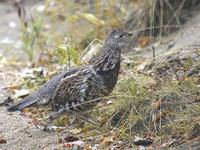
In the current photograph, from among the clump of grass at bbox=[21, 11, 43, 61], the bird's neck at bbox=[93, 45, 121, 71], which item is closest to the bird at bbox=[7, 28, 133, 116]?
the bird's neck at bbox=[93, 45, 121, 71]

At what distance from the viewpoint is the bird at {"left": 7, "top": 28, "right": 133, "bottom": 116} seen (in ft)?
17.2

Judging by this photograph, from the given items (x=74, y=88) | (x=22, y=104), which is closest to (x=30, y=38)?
(x=22, y=104)

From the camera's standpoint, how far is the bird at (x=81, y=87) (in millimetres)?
5234

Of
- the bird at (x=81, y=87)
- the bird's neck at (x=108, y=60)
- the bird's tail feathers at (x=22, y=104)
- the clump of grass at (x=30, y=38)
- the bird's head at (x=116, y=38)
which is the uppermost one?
the bird's head at (x=116, y=38)

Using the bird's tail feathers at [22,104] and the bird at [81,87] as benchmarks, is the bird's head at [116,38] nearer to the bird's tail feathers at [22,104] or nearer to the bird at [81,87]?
the bird at [81,87]

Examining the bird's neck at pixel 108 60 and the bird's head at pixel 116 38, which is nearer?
the bird's neck at pixel 108 60

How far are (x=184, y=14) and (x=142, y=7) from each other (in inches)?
18.8

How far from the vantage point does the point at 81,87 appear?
5.25m

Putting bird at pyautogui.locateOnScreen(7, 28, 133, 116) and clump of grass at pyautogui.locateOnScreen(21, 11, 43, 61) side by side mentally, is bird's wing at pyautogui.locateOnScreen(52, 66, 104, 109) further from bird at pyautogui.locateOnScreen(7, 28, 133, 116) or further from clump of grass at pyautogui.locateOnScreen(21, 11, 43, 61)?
clump of grass at pyautogui.locateOnScreen(21, 11, 43, 61)

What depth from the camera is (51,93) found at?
5.37 m

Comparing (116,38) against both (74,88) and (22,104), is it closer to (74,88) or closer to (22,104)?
(74,88)

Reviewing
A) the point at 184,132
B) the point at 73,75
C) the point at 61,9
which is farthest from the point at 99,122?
the point at 61,9

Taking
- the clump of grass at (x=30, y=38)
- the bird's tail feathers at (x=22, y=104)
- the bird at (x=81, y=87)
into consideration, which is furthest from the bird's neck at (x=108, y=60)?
the clump of grass at (x=30, y=38)

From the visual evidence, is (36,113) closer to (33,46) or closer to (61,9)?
(33,46)
